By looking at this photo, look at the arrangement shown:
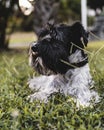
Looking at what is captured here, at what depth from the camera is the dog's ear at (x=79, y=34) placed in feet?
21.0

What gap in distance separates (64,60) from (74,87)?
14.0 inches

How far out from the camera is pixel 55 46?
6.15 m

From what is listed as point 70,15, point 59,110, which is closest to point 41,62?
point 59,110

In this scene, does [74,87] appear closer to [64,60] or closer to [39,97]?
[64,60]

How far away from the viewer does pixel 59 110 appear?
5840 mm

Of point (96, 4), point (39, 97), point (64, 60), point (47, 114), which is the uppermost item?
point (96, 4)

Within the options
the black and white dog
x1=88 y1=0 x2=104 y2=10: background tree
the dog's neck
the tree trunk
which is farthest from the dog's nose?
x1=88 y1=0 x2=104 y2=10: background tree

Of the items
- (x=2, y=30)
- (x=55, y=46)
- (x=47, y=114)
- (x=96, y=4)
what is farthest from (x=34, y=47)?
(x=96, y=4)

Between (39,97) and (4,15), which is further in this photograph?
(4,15)

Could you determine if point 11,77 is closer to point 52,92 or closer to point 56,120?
point 52,92

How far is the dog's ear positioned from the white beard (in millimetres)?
141

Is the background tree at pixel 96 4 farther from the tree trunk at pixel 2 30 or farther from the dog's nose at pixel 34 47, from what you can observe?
the dog's nose at pixel 34 47

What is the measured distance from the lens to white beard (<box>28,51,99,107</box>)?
20.4ft

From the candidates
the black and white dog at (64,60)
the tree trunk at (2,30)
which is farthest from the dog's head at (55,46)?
the tree trunk at (2,30)
